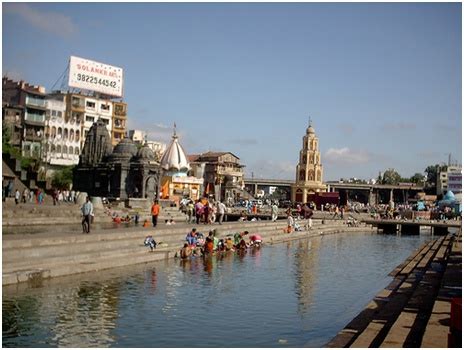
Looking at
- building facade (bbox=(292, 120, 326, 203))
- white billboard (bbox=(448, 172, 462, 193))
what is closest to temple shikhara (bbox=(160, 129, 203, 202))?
building facade (bbox=(292, 120, 326, 203))

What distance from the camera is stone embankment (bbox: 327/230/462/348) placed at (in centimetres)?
946

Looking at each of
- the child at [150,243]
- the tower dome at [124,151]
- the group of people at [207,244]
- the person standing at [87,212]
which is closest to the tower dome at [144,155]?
the tower dome at [124,151]

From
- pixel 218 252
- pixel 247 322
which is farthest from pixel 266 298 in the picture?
pixel 218 252

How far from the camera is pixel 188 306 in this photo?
1352 cm

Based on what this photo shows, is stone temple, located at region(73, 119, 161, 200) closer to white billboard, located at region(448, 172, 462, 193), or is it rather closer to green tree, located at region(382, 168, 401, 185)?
white billboard, located at region(448, 172, 462, 193)

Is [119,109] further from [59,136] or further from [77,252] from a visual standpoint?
[77,252]

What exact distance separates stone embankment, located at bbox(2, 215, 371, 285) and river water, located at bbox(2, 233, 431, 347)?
0.39 metres

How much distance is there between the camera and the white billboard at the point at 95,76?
258ft

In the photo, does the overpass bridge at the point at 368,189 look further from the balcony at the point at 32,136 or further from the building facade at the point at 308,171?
the balcony at the point at 32,136

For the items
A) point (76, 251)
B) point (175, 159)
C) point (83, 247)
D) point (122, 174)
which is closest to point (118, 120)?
point (175, 159)

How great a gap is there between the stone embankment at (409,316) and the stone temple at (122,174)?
139 feet

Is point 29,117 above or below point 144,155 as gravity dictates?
above

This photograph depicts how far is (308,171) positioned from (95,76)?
143ft

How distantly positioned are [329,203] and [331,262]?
64.4 meters
